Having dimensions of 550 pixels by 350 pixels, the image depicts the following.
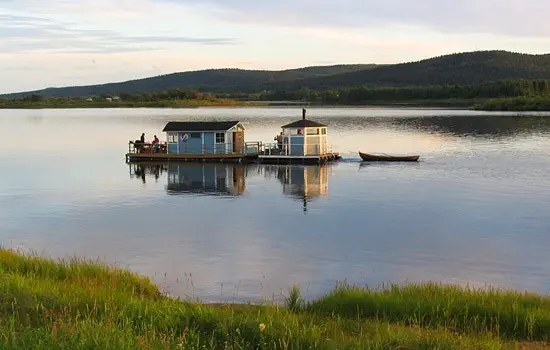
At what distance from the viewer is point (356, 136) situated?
6900 centimetres

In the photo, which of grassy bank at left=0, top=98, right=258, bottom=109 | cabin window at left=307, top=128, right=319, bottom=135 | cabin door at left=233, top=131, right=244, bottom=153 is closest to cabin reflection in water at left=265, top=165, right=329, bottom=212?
cabin window at left=307, top=128, right=319, bottom=135

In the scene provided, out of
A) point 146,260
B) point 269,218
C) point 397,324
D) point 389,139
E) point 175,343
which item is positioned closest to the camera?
point 175,343

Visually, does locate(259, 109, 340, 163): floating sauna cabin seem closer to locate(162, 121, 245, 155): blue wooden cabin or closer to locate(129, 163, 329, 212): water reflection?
locate(129, 163, 329, 212): water reflection

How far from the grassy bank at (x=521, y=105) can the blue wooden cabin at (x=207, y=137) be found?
266 feet

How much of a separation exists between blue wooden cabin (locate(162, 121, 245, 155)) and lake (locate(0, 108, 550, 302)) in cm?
259

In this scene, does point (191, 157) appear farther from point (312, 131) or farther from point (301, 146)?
point (312, 131)

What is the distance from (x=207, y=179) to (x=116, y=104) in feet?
482

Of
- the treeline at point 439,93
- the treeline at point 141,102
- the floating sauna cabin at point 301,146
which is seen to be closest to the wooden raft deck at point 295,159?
the floating sauna cabin at point 301,146

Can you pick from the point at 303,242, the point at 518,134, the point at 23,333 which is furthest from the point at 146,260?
the point at 518,134

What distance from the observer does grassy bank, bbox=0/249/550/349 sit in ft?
26.1

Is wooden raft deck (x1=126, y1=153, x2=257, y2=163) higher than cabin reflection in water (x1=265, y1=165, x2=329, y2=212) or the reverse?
higher

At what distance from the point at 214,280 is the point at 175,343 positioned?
9.22m

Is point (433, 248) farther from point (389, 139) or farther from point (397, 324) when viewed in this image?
point (389, 139)

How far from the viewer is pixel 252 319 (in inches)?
380
